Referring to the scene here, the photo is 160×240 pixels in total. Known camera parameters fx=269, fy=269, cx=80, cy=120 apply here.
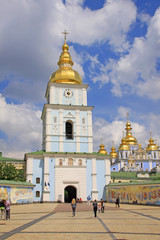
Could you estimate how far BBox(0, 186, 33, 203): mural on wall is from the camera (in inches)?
1222

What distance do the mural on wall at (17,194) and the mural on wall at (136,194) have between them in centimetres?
1162

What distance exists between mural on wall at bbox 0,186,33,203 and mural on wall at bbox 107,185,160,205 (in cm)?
1162

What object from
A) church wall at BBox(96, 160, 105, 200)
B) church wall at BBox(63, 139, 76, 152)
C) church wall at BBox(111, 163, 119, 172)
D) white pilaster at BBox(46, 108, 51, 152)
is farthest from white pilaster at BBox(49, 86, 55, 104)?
church wall at BBox(111, 163, 119, 172)

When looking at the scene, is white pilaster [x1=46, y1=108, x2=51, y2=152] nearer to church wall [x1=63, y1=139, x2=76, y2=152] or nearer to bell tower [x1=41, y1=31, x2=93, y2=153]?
bell tower [x1=41, y1=31, x2=93, y2=153]

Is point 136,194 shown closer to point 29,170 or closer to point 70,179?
point 70,179

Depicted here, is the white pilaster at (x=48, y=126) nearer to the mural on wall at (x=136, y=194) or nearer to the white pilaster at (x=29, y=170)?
the white pilaster at (x=29, y=170)

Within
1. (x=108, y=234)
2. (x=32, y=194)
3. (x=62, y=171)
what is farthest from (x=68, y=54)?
(x=108, y=234)

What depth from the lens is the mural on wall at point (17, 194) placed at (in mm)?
31028

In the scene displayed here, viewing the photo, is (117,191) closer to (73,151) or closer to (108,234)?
(73,151)

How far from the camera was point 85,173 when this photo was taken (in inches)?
1612

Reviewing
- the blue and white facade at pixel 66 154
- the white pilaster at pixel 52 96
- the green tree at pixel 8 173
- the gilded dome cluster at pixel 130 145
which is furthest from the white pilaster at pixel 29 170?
the gilded dome cluster at pixel 130 145

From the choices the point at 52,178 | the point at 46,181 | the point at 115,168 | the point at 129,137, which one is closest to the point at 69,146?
the point at 52,178

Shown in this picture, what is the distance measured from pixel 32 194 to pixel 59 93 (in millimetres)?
16865

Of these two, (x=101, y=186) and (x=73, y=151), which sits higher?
(x=73, y=151)
